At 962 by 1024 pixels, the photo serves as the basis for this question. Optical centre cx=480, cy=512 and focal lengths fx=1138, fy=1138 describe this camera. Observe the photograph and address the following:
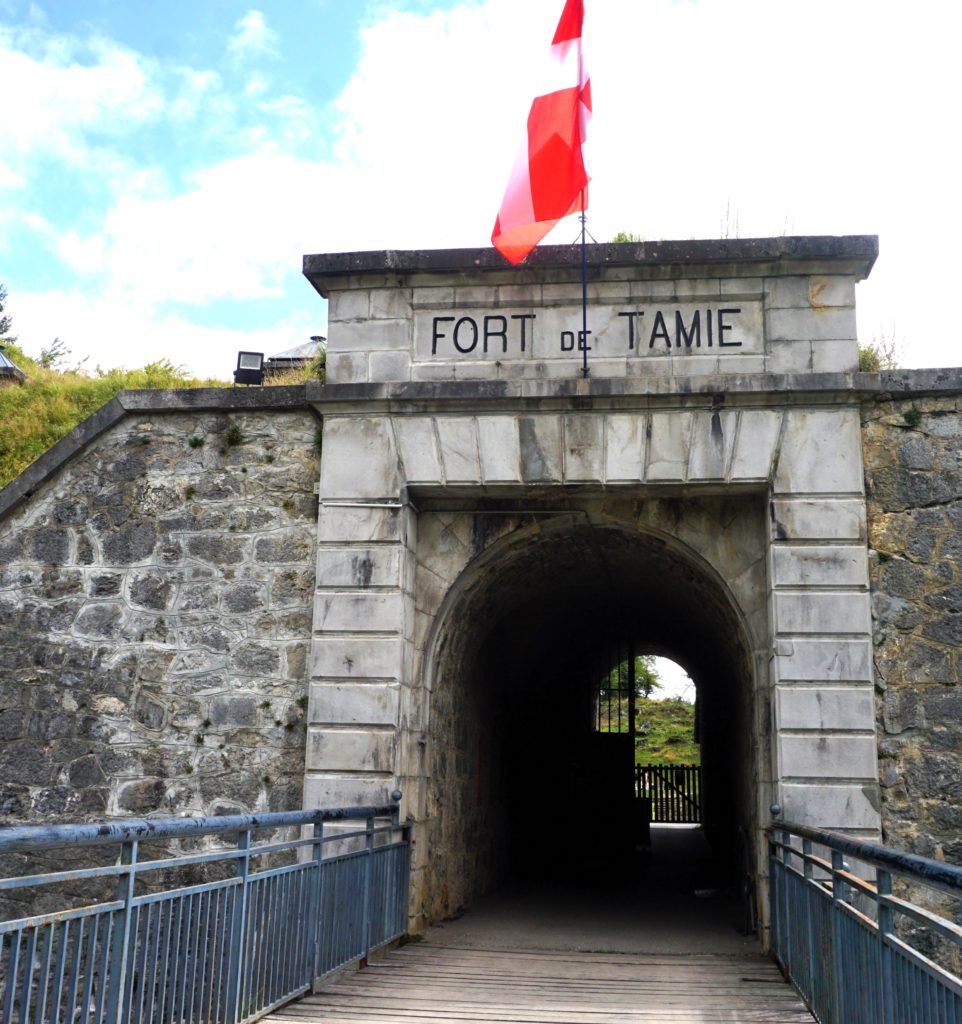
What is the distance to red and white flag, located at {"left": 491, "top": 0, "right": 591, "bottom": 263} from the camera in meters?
7.71

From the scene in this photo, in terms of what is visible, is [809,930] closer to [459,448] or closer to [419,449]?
[459,448]

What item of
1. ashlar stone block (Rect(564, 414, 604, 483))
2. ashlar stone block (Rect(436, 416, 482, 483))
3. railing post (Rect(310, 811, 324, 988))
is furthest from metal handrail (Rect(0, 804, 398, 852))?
ashlar stone block (Rect(564, 414, 604, 483))

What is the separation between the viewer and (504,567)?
29.1ft

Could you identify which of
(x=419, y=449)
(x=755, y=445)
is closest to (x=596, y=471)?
(x=755, y=445)

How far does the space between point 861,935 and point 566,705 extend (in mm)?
10714

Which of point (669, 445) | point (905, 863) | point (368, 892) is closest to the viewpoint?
point (905, 863)

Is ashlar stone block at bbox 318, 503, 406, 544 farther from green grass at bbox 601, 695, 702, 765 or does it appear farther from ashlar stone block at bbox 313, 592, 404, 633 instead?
green grass at bbox 601, 695, 702, 765

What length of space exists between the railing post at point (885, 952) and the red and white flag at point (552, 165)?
193 inches

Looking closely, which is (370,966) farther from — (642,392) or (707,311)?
(707,311)

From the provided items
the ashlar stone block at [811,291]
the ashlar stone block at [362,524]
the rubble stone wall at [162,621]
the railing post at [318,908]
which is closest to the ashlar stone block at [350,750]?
the rubble stone wall at [162,621]

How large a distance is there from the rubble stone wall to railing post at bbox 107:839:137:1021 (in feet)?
12.8

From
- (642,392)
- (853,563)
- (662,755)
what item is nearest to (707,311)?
(642,392)

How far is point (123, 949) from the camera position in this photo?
378 centimetres

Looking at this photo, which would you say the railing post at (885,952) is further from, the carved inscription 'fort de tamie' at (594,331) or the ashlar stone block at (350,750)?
the carved inscription 'fort de tamie' at (594,331)
